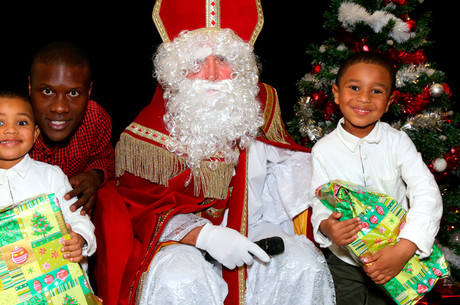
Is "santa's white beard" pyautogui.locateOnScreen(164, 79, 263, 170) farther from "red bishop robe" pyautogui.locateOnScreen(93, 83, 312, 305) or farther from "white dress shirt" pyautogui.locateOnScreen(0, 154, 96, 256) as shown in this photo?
"white dress shirt" pyautogui.locateOnScreen(0, 154, 96, 256)

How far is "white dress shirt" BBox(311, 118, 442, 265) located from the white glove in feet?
1.06

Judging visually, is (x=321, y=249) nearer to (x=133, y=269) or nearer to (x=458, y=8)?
(x=133, y=269)

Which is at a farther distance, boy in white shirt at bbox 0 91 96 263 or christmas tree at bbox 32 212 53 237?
boy in white shirt at bbox 0 91 96 263

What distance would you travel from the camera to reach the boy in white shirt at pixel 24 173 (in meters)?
2.17

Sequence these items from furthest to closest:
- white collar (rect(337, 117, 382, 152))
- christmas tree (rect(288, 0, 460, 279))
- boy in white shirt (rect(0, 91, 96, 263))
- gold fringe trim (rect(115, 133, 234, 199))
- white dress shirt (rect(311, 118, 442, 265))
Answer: christmas tree (rect(288, 0, 460, 279)) < gold fringe trim (rect(115, 133, 234, 199)) < white collar (rect(337, 117, 382, 152)) < white dress shirt (rect(311, 118, 442, 265)) < boy in white shirt (rect(0, 91, 96, 263))

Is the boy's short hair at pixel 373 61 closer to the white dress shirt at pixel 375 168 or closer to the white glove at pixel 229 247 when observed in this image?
the white dress shirt at pixel 375 168

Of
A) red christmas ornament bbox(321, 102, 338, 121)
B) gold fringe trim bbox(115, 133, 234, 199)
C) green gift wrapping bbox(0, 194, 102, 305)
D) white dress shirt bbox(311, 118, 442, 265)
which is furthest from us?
red christmas ornament bbox(321, 102, 338, 121)

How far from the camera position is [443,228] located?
3.26 metres

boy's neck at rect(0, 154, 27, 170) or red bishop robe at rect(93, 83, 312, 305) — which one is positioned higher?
boy's neck at rect(0, 154, 27, 170)

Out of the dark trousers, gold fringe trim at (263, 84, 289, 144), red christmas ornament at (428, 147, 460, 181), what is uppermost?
gold fringe trim at (263, 84, 289, 144)

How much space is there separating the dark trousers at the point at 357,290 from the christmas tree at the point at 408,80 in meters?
0.98

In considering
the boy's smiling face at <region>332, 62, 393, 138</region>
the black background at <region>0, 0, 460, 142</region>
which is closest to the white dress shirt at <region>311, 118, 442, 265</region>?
the boy's smiling face at <region>332, 62, 393, 138</region>

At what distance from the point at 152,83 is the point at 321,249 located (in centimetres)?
212

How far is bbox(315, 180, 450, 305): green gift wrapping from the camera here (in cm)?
219
